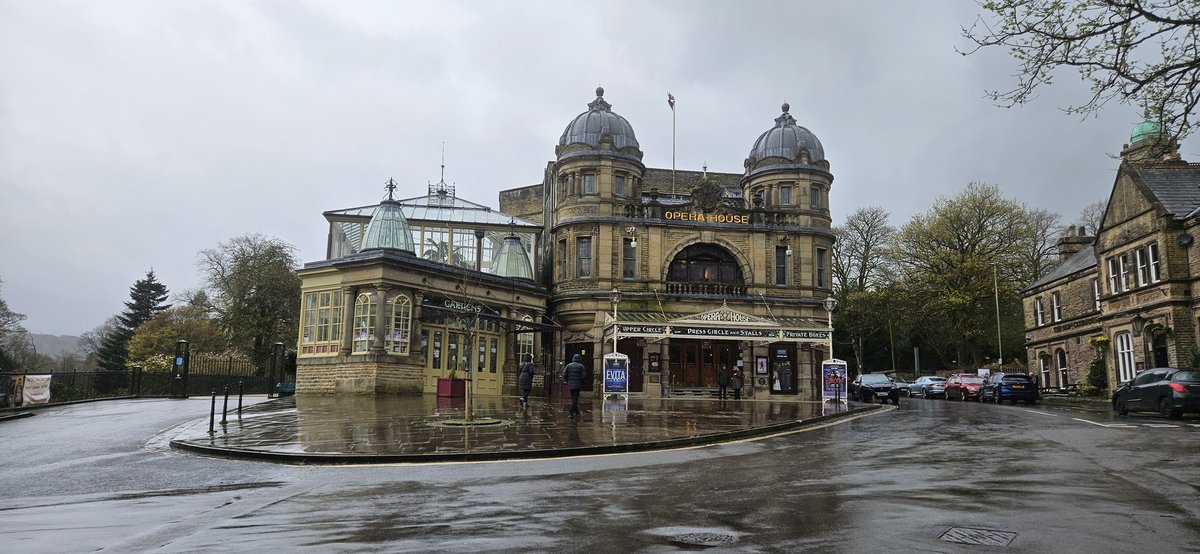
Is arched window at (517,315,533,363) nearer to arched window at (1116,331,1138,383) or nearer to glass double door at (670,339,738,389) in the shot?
glass double door at (670,339,738,389)

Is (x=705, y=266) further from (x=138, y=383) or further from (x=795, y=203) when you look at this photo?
(x=138, y=383)

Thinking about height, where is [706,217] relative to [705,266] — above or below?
above

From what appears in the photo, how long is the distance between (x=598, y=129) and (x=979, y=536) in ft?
112

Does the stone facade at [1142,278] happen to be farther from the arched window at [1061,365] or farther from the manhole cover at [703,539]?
the manhole cover at [703,539]

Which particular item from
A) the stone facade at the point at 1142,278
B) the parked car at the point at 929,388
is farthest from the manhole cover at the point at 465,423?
the parked car at the point at 929,388

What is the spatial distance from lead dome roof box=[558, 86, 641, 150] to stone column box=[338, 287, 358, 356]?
15010 mm

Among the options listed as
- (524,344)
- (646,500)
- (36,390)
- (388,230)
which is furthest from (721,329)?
(36,390)

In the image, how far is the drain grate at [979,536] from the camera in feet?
19.2

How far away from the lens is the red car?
37400 millimetres

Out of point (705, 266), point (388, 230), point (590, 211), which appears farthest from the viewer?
point (705, 266)

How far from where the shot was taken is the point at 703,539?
605cm

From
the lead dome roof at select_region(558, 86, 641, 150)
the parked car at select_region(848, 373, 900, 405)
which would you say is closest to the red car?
the parked car at select_region(848, 373, 900, 405)

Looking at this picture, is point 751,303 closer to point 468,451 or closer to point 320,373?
point 320,373

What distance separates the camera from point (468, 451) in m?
12.4
